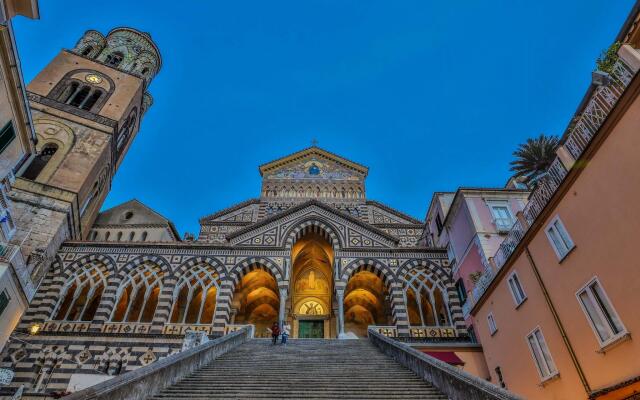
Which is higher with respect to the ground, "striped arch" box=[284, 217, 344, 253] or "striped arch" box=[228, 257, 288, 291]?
"striped arch" box=[284, 217, 344, 253]

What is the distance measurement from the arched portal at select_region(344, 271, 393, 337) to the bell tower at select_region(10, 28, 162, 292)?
18.3 meters

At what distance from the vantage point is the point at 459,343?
16719 millimetres

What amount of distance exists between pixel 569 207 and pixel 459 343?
9.75 meters

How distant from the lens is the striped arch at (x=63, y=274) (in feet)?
60.9

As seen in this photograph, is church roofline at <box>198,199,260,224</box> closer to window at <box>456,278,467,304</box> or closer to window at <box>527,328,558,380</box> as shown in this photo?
window at <box>456,278,467,304</box>

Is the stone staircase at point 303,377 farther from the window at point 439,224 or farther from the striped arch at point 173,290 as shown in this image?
the window at point 439,224

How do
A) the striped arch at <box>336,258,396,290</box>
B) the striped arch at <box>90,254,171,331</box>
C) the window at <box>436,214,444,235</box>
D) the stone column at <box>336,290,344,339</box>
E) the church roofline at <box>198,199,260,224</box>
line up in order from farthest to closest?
the church roofline at <box>198,199,260,224</box> < the window at <box>436,214,444,235</box> < the striped arch at <box>336,258,396,290</box> < the stone column at <box>336,290,344,339</box> < the striped arch at <box>90,254,171,331</box>

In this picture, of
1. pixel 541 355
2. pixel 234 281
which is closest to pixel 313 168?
pixel 234 281

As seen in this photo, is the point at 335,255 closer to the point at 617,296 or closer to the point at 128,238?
the point at 617,296

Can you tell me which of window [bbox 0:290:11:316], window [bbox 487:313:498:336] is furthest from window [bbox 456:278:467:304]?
window [bbox 0:290:11:316]

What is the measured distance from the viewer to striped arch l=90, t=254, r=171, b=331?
1823cm

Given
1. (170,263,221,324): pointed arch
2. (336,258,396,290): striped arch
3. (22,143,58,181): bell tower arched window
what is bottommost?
(170,263,221,324): pointed arch

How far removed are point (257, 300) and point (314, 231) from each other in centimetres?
674

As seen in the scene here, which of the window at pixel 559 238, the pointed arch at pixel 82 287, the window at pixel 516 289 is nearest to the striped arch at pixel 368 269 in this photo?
the window at pixel 516 289
